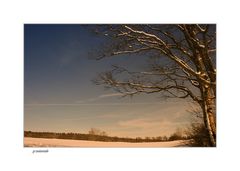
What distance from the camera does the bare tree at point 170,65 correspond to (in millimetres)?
6836

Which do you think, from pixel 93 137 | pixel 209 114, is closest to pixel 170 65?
pixel 209 114

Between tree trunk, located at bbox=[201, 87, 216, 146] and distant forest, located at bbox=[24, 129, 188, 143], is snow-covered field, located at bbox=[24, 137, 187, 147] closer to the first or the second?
distant forest, located at bbox=[24, 129, 188, 143]

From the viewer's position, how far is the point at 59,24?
672 cm

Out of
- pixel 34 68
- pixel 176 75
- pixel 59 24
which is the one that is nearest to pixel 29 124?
pixel 34 68

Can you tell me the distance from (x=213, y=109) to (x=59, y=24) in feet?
6.57

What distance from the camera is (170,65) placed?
6.92 metres

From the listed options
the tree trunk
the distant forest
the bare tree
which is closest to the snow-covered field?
the distant forest

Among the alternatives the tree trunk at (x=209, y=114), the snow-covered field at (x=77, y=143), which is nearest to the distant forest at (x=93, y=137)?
the snow-covered field at (x=77, y=143)
